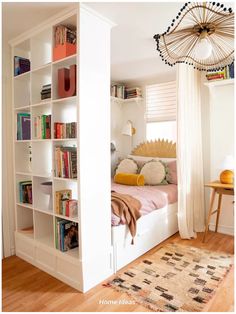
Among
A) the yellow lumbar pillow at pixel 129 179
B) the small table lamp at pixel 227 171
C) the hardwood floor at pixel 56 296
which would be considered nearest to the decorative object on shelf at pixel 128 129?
the yellow lumbar pillow at pixel 129 179

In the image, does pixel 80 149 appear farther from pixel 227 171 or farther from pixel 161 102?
pixel 161 102

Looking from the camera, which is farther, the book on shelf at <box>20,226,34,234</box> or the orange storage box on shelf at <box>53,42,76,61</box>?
the book on shelf at <box>20,226,34,234</box>

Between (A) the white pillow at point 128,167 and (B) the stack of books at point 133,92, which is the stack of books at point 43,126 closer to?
(A) the white pillow at point 128,167

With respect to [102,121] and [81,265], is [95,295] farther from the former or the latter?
[102,121]

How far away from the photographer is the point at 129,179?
11.8ft

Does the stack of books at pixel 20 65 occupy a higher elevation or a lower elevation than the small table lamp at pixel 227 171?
higher

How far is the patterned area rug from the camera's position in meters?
1.94

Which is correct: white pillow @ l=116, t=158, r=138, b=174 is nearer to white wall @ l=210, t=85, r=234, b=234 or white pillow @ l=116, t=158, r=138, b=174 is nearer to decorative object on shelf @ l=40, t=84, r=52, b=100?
white wall @ l=210, t=85, r=234, b=234

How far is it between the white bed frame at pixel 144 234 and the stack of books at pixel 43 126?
113 centimetres

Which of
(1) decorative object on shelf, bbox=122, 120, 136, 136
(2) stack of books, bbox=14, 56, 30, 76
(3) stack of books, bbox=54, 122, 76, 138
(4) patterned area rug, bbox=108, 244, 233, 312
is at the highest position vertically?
(2) stack of books, bbox=14, 56, 30, 76

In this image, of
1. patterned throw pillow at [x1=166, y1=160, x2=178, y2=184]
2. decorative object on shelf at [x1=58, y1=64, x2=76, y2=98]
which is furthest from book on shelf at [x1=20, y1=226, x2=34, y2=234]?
patterned throw pillow at [x1=166, y1=160, x2=178, y2=184]

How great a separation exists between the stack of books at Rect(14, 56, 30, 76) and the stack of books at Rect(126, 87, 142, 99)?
215 cm

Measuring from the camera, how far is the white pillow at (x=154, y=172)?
3625mm

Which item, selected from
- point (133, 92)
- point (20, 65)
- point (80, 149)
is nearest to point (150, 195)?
point (80, 149)
